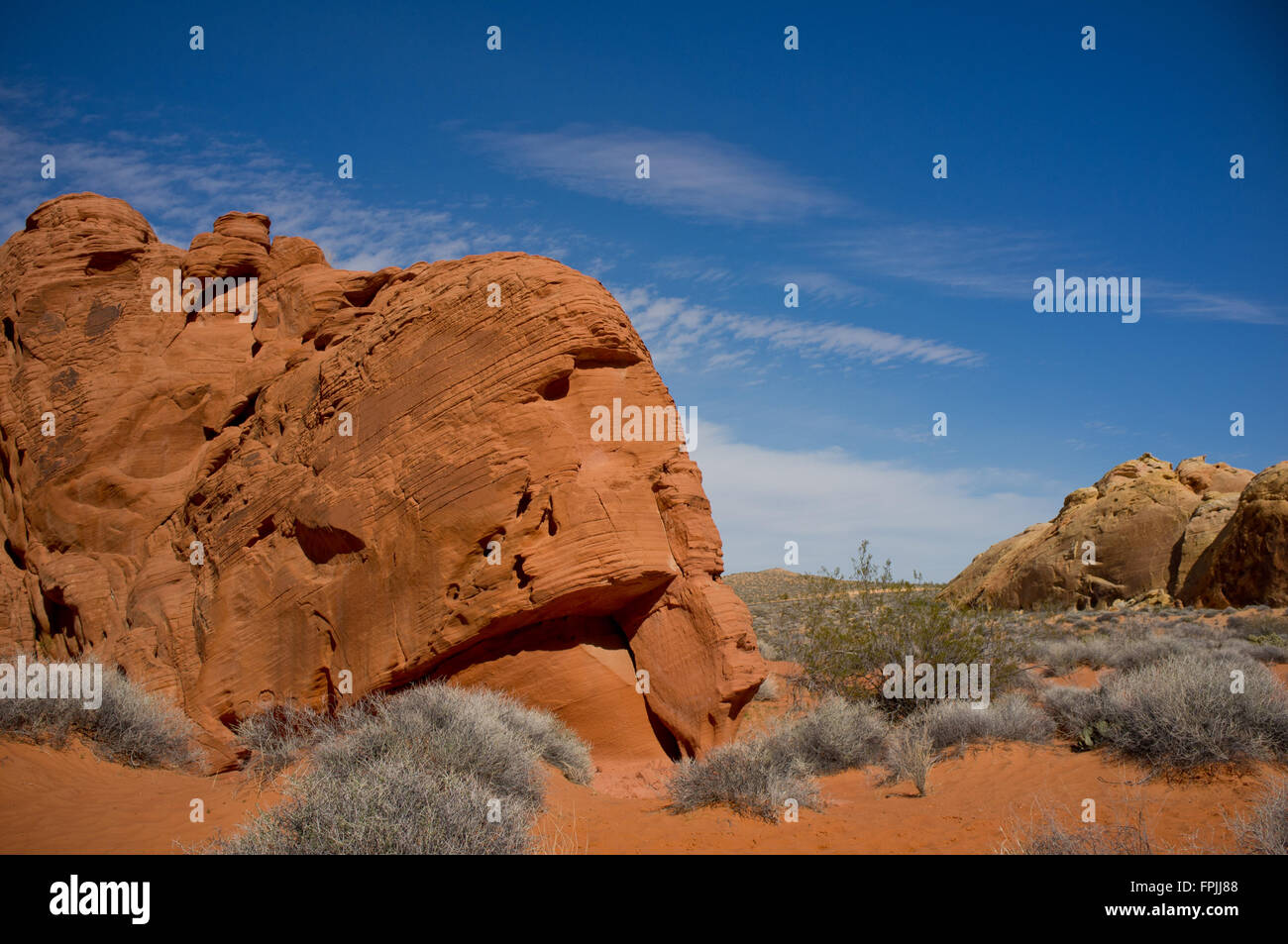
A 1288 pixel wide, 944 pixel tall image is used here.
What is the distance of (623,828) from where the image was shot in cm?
752

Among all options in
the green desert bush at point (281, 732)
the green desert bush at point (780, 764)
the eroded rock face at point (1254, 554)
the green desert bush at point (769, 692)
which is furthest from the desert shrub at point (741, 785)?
the eroded rock face at point (1254, 554)

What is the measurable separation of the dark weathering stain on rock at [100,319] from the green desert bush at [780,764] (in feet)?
45.0

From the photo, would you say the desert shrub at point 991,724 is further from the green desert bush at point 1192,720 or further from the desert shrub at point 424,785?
the desert shrub at point 424,785

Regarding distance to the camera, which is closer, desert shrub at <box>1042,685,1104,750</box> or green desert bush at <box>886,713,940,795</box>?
green desert bush at <box>886,713,940,795</box>

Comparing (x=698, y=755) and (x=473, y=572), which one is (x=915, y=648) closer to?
(x=698, y=755)

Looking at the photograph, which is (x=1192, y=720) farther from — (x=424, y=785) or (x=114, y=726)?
(x=114, y=726)

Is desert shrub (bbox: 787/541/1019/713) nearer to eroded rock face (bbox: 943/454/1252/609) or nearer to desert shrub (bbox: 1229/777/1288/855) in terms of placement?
desert shrub (bbox: 1229/777/1288/855)

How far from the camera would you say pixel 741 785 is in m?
7.97

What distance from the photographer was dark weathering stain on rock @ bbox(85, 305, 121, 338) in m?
14.8

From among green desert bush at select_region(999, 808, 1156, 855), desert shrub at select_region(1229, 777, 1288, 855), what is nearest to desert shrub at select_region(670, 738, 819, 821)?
green desert bush at select_region(999, 808, 1156, 855)

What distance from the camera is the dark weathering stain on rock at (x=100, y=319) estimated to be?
14789mm

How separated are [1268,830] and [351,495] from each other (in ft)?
34.6

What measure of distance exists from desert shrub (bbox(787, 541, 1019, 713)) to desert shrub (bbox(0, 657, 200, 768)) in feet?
33.3

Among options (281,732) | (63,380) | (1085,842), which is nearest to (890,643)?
(1085,842)
